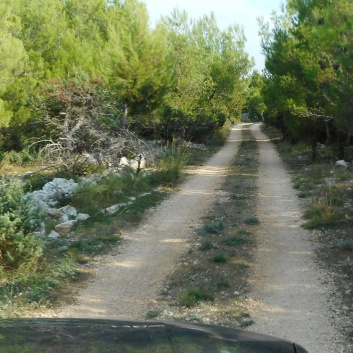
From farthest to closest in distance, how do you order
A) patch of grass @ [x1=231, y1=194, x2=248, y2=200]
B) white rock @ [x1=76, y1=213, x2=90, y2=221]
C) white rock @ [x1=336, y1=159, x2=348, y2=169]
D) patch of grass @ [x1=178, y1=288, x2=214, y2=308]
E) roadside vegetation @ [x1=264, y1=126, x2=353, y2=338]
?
white rock @ [x1=336, y1=159, x2=348, y2=169] → patch of grass @ [x1=231, y1=194, x2=248, y2=200] → white rock @ [x1=76, y1=213, x2=90, y2=221] → roadside vegetation @ [x1=264, y1=126, x2=353, y2=338] → patch of grass @ [x1=178, y1=288, x2=214, y2=308]

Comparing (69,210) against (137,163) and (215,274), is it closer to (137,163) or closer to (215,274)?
(215,274)

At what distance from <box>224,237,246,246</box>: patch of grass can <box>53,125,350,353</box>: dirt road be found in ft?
1.01

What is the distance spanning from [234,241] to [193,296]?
246 cm

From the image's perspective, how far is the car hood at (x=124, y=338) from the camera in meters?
2.19

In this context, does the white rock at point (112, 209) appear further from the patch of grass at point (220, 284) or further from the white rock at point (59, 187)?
the patch of grass at point (220, 284)

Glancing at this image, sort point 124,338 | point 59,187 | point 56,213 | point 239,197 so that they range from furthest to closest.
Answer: point 239,197 → point 59,187 → point 56,213 → point 124,338

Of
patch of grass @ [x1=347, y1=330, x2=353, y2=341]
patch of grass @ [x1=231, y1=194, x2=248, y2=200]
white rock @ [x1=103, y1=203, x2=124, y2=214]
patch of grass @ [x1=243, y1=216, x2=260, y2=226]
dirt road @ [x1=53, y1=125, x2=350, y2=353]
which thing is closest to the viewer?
patch of grass @ [x1=347, y1=330, x2=353, y2=341]

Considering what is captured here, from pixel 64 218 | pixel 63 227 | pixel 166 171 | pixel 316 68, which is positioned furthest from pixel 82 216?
pixel 316 68

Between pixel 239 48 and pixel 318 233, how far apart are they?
25.3 m

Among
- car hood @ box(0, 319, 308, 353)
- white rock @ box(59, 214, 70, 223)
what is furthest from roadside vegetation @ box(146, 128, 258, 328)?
car hood @ box(0, 319, 308, 353)

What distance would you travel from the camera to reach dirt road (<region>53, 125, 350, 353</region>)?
5621 millimetres

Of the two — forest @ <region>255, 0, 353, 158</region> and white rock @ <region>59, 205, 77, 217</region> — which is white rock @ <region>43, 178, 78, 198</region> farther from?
forest @ <region>255, 0, 353, 158</region>

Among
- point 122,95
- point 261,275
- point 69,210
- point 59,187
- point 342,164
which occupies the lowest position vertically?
point 261,275

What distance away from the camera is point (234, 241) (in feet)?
28.1
